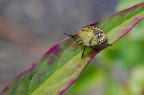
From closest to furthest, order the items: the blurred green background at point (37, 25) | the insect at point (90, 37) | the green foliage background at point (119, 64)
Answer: the insect at point (90, 37)
the green foliage background at point (119, 64)
the blurred green background at point (37, 25)

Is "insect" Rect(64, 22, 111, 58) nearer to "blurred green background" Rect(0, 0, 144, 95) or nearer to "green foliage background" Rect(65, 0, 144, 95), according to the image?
"green foliage background" Rect(65, 0, 144, 95)

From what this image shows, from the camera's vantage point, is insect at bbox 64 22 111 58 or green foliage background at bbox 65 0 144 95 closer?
insect at bbox 64 22 111 58

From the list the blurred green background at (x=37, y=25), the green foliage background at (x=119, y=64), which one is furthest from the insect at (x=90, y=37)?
the blurred green background at (x=37, y=25)

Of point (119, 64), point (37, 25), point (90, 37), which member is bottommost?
point (37, 25)

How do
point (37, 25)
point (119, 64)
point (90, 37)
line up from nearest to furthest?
point (90, 37) < point (119, 64) < point (37, 25)

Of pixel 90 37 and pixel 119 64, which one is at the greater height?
pixel 90 37

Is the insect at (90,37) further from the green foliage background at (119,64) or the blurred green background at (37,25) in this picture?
the blurred green background at (37,25)

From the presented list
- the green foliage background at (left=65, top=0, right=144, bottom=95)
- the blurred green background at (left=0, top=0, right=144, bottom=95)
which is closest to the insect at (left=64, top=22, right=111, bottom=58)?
the green foliage background at (left=65, top=0, right=144, bottom=95)

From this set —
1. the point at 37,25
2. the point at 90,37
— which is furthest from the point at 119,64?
the point at 37,25

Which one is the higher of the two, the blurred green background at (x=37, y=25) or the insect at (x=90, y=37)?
the insect at (x=90, y=37)

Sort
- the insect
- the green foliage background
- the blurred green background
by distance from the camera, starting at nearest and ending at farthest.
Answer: the insect < the green foliage background < the blurred green background

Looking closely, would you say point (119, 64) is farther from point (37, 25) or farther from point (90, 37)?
point (37, 25)
